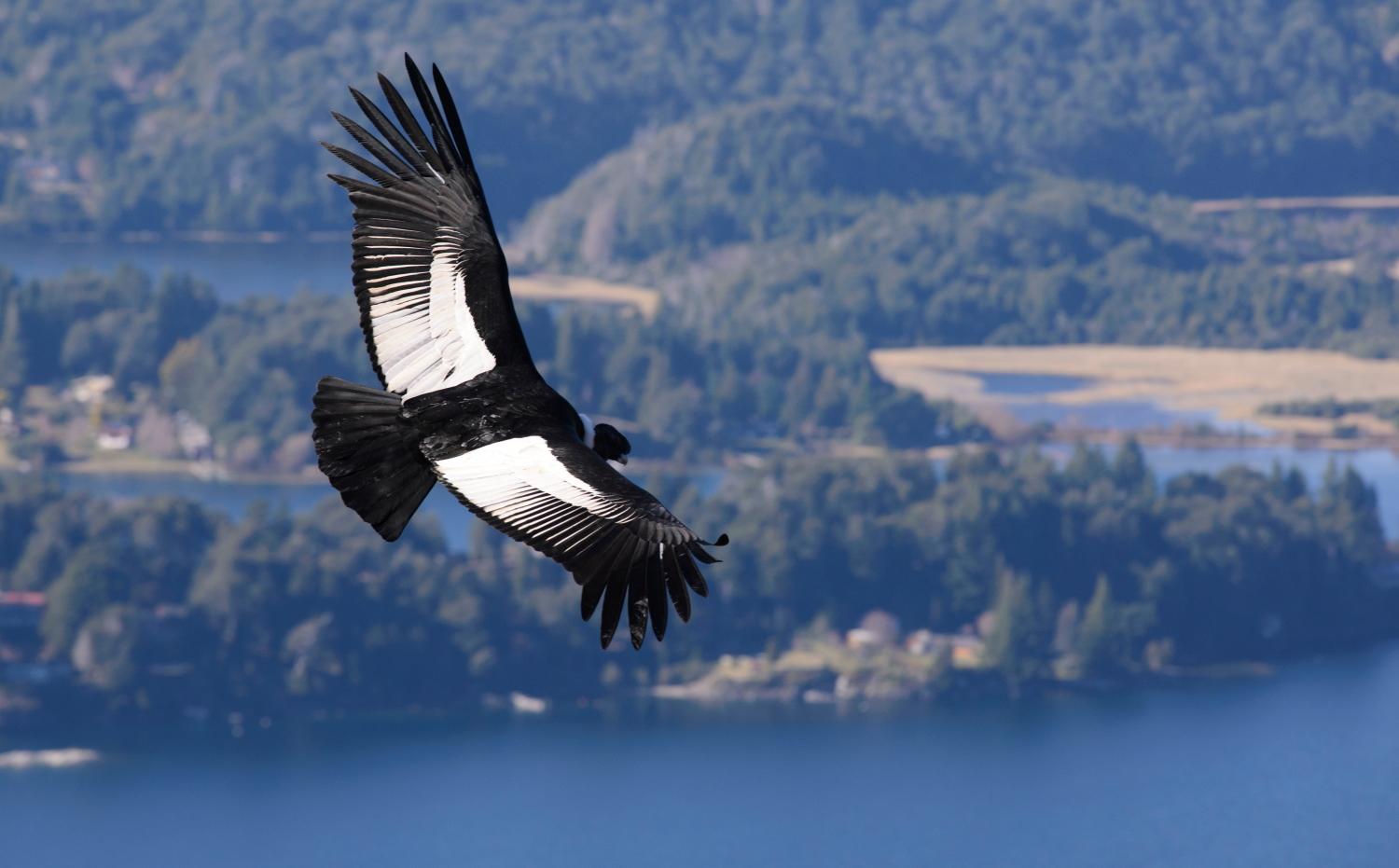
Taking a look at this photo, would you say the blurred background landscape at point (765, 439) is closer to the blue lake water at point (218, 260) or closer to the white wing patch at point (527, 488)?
the blue lake water at point (218, 260)

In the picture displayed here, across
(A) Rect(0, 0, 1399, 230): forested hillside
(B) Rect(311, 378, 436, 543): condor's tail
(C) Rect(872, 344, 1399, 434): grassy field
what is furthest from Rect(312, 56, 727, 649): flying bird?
(A) Rect(0, 0, 1399, 230): forested hillside

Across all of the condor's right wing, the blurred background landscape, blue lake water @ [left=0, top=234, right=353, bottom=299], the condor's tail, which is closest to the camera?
the condor's right wing

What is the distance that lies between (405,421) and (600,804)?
94.9 ft

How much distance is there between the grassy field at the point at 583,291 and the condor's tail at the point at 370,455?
57404mm

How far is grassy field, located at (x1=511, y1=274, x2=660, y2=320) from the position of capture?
64062 mm

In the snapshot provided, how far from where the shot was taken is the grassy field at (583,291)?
6406 centimetres

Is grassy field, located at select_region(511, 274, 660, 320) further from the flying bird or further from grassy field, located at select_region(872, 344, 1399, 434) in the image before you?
the flying bird

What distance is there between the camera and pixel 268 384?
168 feet

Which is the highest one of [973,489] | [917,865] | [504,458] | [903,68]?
[903,68]

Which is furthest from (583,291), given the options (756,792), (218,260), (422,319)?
(422,319)

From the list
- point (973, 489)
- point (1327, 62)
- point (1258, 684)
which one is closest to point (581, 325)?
point (973, 489)

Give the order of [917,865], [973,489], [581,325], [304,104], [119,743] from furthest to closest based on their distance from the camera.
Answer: [304,104]
[581,325]
[973,489]
[119,743]
[917,865]

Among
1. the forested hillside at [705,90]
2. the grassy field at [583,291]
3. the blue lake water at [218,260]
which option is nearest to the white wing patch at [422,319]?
the grassy field at [583,291]

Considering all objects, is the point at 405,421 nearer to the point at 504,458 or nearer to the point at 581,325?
the point at 504,458
